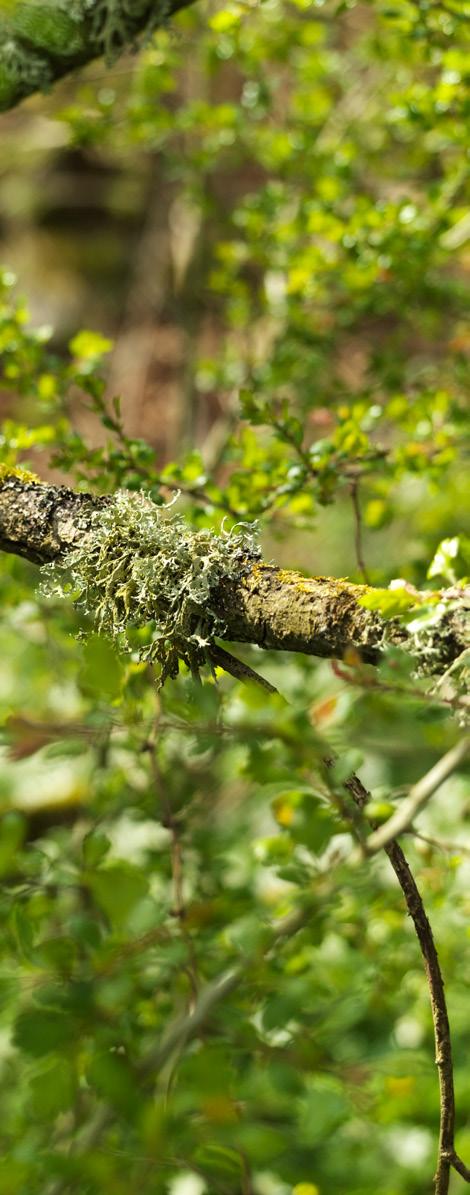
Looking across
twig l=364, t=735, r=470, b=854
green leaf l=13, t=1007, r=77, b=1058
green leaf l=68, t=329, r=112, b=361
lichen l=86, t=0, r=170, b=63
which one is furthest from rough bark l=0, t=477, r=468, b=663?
lichen l=86, t=0, r=170, b=63

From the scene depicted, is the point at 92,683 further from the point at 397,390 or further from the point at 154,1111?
the point at 397,390

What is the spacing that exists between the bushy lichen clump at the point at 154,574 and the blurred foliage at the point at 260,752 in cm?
6

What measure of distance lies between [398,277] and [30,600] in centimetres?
133

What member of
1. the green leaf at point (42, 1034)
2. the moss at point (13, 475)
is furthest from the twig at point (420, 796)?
the moss at point (13, 475)

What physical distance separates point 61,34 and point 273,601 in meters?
1.23

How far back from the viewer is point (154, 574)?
1159mm

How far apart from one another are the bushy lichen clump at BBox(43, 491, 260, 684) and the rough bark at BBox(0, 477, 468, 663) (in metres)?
0.02

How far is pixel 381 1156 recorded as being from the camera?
2143 mm

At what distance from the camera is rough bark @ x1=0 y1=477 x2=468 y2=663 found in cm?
99

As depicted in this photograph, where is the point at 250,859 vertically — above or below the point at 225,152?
below

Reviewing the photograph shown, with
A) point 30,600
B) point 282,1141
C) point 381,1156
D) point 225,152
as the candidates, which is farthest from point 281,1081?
point 225,152

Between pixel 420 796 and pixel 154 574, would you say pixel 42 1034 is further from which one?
pixel 154 574

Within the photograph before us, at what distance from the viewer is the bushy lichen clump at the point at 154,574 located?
3.64 feet

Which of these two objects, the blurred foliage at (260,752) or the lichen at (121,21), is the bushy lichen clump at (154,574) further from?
the lichen at (121,21)
